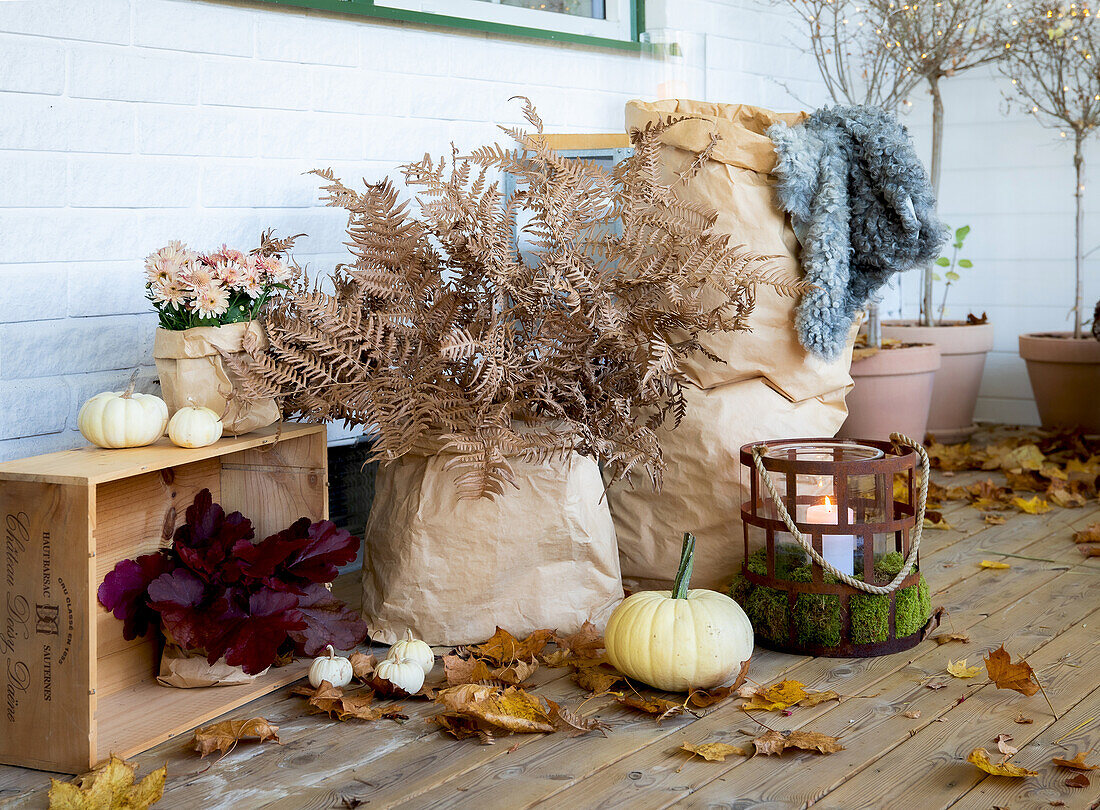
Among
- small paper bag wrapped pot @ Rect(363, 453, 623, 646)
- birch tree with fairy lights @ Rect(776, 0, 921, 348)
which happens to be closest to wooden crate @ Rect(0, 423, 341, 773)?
small paper bag wrapped pot @ Rect(363, 453, 623, 646)

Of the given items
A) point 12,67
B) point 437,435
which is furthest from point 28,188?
point 437,435

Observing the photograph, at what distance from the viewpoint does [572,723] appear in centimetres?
148

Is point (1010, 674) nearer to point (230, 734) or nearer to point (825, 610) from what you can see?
point (825, 610)

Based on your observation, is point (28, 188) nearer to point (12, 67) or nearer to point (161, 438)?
point (12, 67)

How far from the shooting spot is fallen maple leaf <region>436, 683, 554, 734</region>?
1.48m

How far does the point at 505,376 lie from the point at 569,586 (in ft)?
1.34

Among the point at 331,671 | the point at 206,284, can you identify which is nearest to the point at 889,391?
the point at 331,671

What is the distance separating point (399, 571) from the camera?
1792 millimetres

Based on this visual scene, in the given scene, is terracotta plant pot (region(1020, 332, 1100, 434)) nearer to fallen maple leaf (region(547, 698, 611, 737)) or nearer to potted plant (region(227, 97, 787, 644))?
potted plant (region(227, 97, 787, 644))

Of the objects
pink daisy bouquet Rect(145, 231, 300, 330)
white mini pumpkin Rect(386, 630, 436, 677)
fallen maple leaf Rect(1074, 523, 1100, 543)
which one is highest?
pink daisy bouquet Rect(145, 231, 300, 330)

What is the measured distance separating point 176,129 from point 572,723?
1.28 meters

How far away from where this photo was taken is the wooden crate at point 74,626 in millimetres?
1372

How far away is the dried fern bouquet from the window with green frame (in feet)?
2.14

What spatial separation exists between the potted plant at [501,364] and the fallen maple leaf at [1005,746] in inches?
26.1
